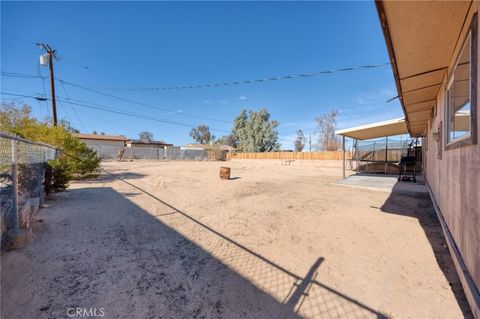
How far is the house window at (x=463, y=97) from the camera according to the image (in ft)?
6.81

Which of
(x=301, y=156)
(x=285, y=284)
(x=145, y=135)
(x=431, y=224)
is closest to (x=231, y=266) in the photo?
(x=285, y=284)

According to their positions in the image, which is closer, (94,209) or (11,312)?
(11,312)

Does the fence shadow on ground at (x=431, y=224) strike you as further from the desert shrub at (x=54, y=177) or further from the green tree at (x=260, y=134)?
the green tree at (x=260, y=134)

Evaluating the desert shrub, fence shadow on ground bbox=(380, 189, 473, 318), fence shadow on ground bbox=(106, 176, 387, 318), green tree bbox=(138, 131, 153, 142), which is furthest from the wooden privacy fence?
green tree bbox=(138, 131, 153, 142)

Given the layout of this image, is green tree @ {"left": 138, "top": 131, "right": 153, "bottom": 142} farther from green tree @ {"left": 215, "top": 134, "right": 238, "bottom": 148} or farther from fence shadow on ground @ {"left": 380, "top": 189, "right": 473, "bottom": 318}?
fence shadow on ground @ {"left": 380, "top": 189, "right": 473, "bottom": 318}

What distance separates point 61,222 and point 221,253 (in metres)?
3.30

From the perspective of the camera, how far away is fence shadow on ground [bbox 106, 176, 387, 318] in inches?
79.5

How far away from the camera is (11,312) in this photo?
1883 mm

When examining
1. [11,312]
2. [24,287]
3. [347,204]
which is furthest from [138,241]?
[347,204]

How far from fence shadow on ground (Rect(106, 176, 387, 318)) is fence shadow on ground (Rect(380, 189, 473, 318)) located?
1.03m

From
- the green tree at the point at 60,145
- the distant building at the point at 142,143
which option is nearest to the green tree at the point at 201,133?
the distant building at the point at 142,143

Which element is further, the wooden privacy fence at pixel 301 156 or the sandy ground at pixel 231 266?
the wooden privacy fence at pixel 301 156

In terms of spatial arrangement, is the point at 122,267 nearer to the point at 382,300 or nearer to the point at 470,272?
the point at 382,300

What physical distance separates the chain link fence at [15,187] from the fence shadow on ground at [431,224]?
17.5ft
